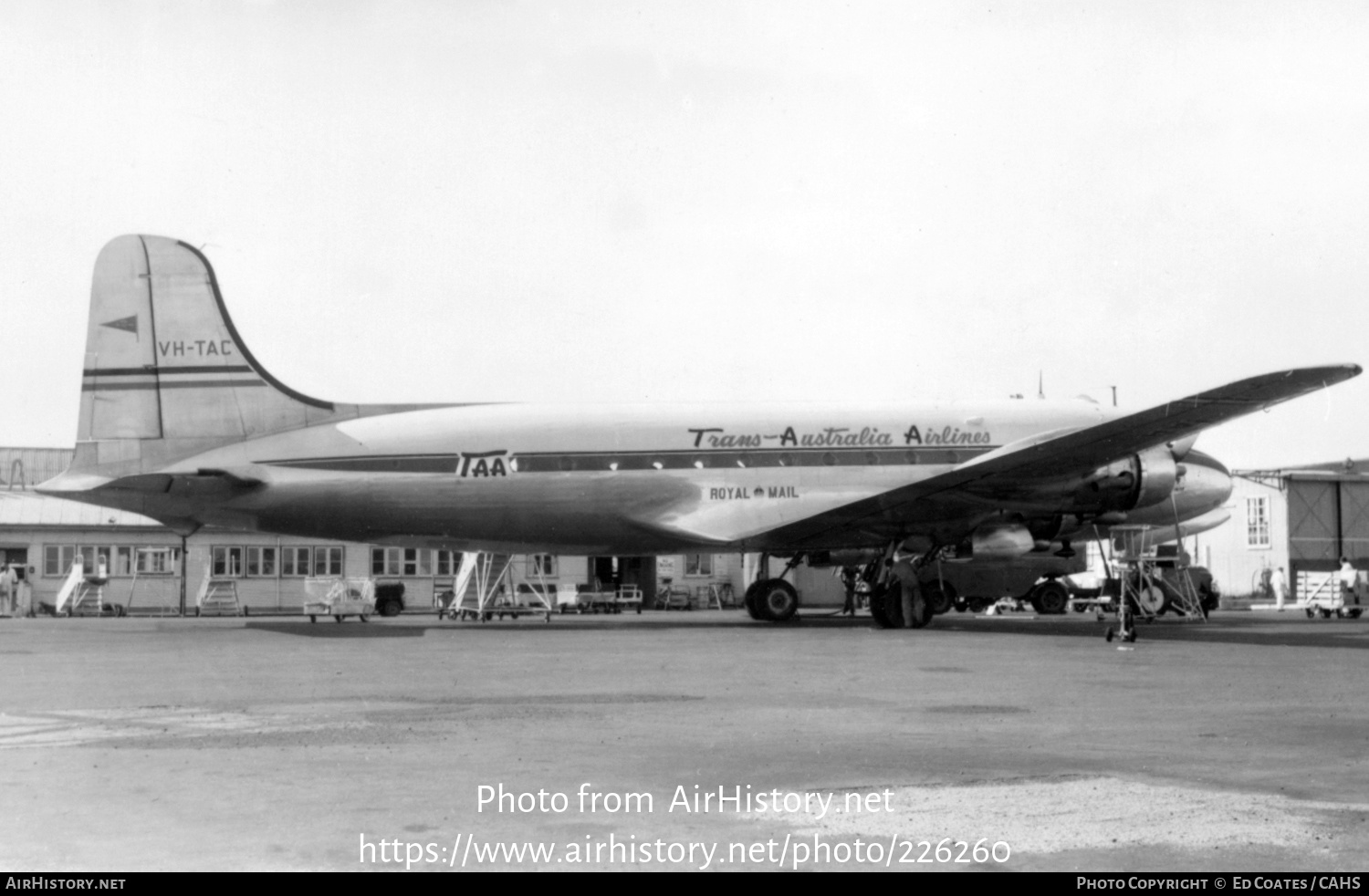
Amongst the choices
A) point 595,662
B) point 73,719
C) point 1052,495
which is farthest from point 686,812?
point 1052,495

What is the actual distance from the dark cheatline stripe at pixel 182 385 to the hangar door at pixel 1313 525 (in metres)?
44.5

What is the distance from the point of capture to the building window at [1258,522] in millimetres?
57938

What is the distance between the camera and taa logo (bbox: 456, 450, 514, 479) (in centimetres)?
2666

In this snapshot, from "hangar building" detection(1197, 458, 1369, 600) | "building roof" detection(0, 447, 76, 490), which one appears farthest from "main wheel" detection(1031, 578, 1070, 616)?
"building roof" detection(0, 447, 76, 490)

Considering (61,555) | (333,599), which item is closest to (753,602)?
(333,599)

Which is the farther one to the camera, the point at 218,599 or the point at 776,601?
the point at 218,599

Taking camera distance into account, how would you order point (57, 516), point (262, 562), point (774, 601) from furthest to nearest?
point (57, 516), point (262, 562), point (774, 601)

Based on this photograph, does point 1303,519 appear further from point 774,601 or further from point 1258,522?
point 774,601

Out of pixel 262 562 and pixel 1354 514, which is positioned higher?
pixel 1354 514

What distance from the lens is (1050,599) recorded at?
4381 centimetres

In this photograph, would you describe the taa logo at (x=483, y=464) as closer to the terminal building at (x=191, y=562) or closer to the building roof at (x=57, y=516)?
the terminal building at (x=191, y=562)

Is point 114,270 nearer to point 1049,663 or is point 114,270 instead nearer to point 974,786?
point 1049,663

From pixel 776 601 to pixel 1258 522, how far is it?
34648mm
